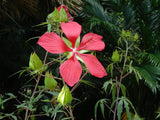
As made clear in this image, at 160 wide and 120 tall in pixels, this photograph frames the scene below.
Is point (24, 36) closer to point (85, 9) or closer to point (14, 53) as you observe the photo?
point (14, 53)

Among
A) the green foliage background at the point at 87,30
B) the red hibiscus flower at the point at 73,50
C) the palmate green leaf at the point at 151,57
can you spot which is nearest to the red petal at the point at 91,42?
the red hibiscus flower at the point at 73,50

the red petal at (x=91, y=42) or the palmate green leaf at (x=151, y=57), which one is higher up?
the red petal at (x=91, y=42)

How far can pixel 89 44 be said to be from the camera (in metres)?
0.39

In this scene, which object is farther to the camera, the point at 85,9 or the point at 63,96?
the point at 85,9

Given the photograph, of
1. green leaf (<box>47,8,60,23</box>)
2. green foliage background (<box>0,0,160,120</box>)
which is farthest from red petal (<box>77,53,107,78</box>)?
green foliage background (<box>0,0,160,120</box>)

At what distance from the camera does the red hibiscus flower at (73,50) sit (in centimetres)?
33

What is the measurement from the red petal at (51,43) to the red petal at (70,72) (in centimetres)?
3

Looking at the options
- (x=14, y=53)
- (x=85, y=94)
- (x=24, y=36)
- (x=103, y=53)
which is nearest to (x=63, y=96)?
(x=14, y=53)

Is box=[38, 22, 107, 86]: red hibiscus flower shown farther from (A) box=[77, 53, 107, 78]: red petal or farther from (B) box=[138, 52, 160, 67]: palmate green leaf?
(B) box=[138, 52, 160, 67]: palmate green leaf

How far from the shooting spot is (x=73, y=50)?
0.39 metres

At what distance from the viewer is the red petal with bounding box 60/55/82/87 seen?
0.32 meters

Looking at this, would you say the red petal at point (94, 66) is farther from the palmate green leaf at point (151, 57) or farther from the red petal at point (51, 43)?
the palmate green leaf at point (151, 57)

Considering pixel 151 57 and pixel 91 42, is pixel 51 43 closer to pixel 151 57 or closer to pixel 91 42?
pixel 91 42

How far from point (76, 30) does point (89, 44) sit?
40 millimetres
